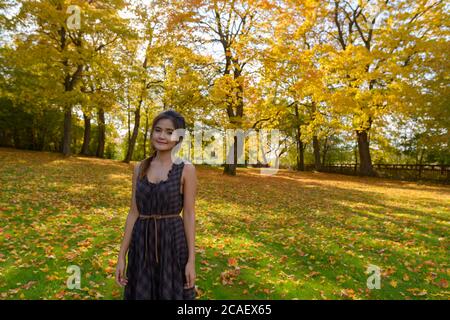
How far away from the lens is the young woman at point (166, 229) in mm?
2896

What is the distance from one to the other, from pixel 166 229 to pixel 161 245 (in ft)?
0.52

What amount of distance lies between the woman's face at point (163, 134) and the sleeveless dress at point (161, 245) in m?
0.24

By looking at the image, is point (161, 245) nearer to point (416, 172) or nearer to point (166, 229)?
point (166, 229)

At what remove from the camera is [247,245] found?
7.18 meters

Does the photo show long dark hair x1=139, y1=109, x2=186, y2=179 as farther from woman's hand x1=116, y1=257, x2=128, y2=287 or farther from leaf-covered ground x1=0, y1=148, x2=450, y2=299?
leaf-covered ground x1=0, y1=148, x2=450, y2=299

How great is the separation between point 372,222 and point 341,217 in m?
0.96

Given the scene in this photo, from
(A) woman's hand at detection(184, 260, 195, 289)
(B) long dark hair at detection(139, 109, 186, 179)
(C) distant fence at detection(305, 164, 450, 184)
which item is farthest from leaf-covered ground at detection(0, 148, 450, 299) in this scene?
(C) distant fence at detection(305, 164, 450, 184)

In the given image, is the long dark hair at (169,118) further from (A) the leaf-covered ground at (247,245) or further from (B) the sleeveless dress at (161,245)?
(A) the leaf-covered ground at (247,245)

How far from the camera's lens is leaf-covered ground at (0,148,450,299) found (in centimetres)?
→ 511

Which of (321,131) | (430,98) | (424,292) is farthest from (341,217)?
(321,131)

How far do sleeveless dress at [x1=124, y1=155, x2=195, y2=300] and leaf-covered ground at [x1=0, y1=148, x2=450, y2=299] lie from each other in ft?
6.91

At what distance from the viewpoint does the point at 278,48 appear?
1720 cm
